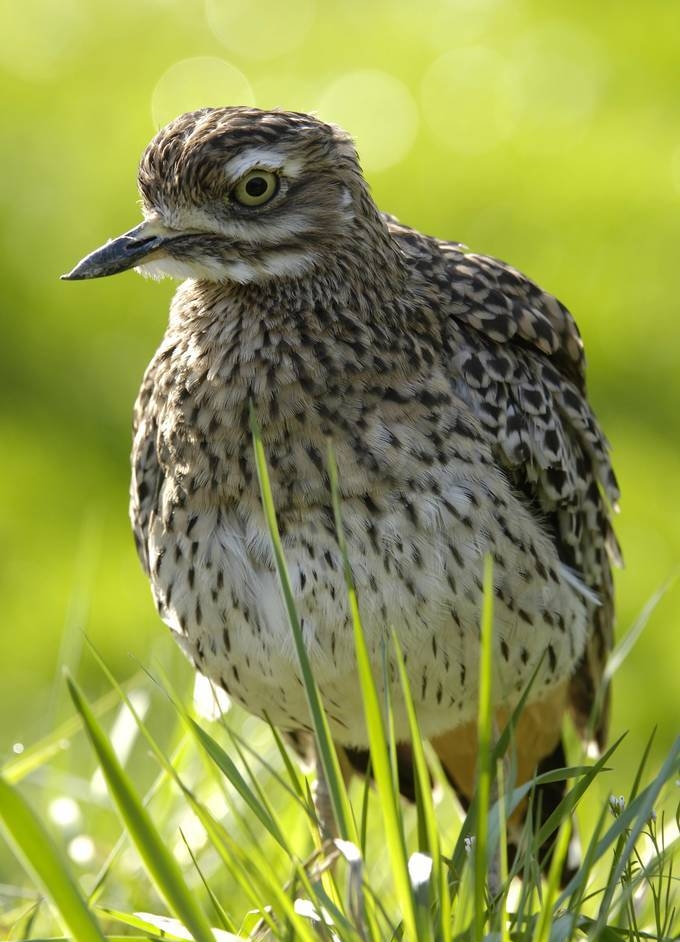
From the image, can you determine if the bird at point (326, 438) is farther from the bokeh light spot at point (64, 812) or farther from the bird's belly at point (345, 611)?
the bokeh light spot at point (64, 812)

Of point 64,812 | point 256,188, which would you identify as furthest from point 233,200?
point 64,812

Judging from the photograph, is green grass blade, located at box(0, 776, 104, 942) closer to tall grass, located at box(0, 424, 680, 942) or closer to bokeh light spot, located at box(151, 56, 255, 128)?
tall grass, located at box(0, 424, 680, 942)

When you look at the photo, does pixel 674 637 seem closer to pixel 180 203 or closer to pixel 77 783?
pixel 77 783

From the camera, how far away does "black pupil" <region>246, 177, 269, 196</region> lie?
3.78 meters

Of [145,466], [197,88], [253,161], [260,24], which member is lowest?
[145,466]

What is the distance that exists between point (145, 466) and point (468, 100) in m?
6.16

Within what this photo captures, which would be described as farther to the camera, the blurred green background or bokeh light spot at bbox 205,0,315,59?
bokeh light spot at bbox 205,0,315,59

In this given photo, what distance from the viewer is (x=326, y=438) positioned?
12.5 ft

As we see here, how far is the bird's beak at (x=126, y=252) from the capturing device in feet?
12.2

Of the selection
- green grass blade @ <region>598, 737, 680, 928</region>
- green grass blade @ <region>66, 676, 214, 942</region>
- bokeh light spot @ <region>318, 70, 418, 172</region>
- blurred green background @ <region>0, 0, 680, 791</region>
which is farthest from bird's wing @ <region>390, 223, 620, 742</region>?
bokeh light spot @ <region>318, 70, 418, 172</region>

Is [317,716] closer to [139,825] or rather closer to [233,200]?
[139,825]

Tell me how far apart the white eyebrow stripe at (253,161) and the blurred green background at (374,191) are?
180 cm

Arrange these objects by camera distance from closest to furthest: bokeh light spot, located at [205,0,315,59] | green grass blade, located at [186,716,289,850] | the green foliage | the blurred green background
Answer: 1. green grass blade, located at [186,716,289,850]
2. the green foliage
3. the blurred green background
4. bokeh light spot, located at [205,0,315,59]

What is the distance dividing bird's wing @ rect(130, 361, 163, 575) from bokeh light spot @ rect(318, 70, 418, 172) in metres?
4.97
